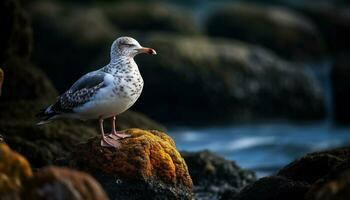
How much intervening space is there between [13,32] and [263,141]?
6450mm

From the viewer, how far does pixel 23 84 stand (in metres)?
12.3

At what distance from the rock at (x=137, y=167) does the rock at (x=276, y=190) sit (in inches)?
25.2

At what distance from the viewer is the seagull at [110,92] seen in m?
8.65

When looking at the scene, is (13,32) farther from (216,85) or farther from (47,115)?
(216,85)

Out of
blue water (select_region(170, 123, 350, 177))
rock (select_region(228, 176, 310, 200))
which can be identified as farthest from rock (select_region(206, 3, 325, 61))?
rock (select_region(228, 176, 310, 200))

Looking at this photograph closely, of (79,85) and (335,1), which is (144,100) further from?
(335,1)

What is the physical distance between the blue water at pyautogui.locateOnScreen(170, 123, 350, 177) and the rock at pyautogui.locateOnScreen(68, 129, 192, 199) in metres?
5.72

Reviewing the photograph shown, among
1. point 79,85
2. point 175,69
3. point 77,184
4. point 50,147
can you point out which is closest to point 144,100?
point 175,69

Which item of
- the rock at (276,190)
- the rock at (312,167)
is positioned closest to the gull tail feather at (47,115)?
the rock at (276,190)

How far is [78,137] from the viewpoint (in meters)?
11.1

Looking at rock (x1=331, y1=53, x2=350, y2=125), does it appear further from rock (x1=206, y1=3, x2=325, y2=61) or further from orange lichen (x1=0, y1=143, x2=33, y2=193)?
orange lichen (x1=0, y1=143, x2=33, y2=193)

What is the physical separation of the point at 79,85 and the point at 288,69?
1146 centimetres

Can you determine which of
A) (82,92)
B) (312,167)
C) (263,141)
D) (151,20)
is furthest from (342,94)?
(82,92)

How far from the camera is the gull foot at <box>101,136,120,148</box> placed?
855 cm
